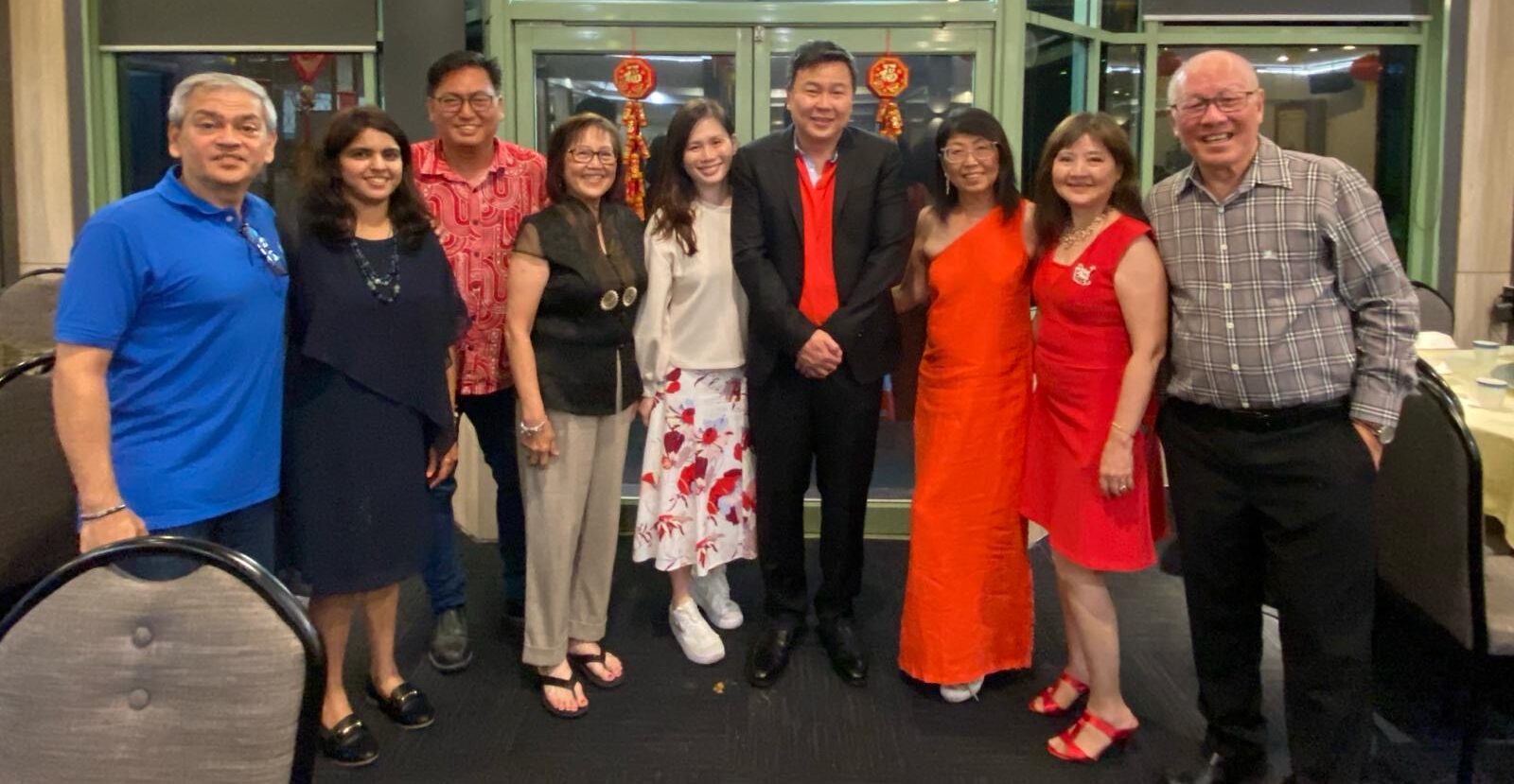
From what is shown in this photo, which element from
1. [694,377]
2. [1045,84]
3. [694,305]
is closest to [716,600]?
[694,377]

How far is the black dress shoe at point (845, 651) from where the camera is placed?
8.71 feet

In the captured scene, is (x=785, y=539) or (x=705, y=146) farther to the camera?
(x=785, y=539)

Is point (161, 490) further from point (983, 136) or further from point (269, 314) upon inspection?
point (983, 136)

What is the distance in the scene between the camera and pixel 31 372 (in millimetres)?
2037

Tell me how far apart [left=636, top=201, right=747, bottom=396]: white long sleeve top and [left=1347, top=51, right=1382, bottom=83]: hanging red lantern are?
3.53 m

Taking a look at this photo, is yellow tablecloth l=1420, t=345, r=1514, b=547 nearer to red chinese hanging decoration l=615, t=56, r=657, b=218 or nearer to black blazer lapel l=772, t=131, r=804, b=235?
black blazer lapel l=772, t=131, r=804, b=235

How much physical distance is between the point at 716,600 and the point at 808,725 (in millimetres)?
644

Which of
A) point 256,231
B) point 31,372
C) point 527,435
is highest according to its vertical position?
point 256,231

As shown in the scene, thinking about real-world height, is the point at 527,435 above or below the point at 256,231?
below

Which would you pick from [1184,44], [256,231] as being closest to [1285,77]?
[1184,44]

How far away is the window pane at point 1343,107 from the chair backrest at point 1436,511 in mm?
2841

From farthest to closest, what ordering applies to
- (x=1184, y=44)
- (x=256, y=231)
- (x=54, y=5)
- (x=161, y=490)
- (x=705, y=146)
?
(x=1184, y=44) < (x=54, y=5) < (x=705, y=146) < (x=256, y=231) < (x=161, y=490)

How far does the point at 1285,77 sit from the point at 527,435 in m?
3.97

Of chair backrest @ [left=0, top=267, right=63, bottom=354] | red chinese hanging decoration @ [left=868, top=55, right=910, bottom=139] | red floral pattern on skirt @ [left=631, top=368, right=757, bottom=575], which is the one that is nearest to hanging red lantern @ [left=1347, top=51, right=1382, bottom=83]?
red chinese hanging decoration @ [left=868, top=55, right=910, bottom=139]
